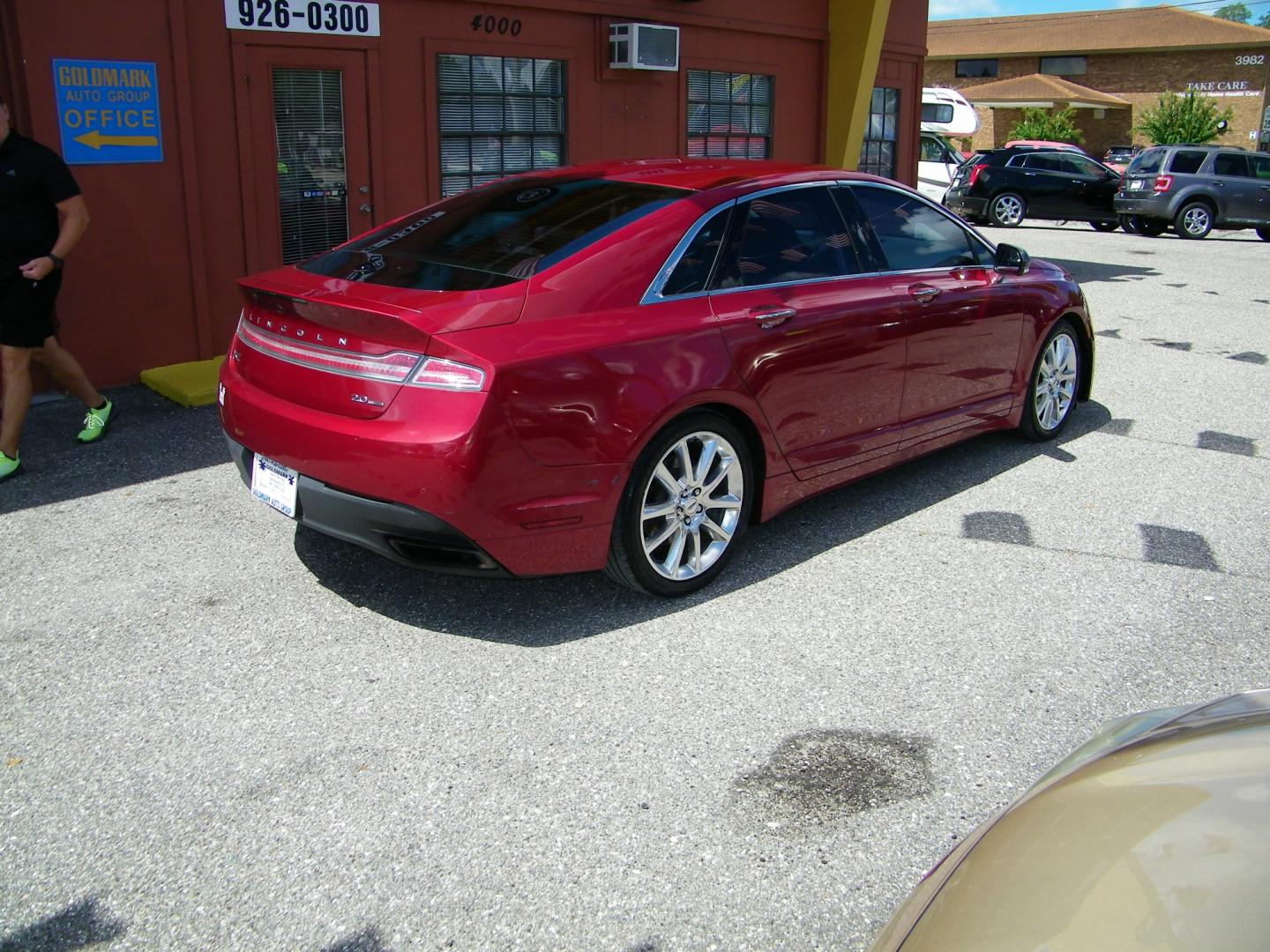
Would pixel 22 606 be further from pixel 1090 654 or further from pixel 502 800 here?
pixel 1090 654

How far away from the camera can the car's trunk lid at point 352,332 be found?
12.7 feet

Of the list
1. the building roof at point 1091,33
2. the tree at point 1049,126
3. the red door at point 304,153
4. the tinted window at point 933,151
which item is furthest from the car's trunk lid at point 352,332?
the building roof at point 1091,33

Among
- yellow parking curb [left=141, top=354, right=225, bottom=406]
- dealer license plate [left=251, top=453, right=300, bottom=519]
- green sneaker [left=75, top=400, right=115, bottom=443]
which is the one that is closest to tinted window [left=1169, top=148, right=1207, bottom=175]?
yellow parking curb [left=141, top=354, right=225, bottom=406]

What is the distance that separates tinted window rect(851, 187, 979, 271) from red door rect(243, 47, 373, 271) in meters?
4.51

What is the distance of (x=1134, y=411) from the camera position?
7551mm

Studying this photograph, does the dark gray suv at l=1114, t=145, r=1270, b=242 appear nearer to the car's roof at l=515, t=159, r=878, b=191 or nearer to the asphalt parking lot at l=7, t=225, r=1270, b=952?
the asphalt parking lot at l=7, t=225, r=1270, b=952

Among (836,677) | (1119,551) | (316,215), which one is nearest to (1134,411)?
(1119,551)

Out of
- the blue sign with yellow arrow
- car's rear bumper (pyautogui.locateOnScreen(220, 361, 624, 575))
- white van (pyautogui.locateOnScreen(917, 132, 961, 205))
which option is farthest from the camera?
white van (pyautogui.locateOnScreen(917, 132, 961, 205))

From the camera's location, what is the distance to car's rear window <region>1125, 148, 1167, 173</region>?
69.4ft

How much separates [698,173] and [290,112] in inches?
170

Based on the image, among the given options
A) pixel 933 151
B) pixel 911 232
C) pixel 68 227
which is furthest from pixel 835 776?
pixel 933 151

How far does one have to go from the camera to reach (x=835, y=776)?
3.41 meters

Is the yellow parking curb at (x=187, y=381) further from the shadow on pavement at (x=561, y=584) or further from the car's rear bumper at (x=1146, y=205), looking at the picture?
the car's rear bumper at (x=1146, y=205)

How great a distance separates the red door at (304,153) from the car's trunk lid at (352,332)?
4124 mm
